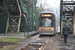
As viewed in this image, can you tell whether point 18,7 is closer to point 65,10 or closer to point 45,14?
point 45,14

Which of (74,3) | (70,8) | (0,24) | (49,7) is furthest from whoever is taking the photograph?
(49,7)

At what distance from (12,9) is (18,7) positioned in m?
1.27

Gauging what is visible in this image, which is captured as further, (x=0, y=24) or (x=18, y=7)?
(x=0, y=24)

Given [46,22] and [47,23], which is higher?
[46,22]

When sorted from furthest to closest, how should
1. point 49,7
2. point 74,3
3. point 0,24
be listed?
point 49,7 < point 0,24 < point 74,3

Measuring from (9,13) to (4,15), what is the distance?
2531mm

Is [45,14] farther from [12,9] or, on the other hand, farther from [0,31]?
[0,31]

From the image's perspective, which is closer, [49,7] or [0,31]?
[0,31]

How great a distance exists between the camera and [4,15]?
2089 centimetres

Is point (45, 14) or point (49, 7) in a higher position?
point (49, 7)

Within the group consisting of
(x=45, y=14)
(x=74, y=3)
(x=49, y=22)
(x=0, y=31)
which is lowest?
(x=0, y=31)

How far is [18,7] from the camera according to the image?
1734cm

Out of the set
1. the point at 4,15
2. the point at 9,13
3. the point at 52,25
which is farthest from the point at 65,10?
the point at 4,15

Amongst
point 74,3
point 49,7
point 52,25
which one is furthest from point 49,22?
point 49,7
